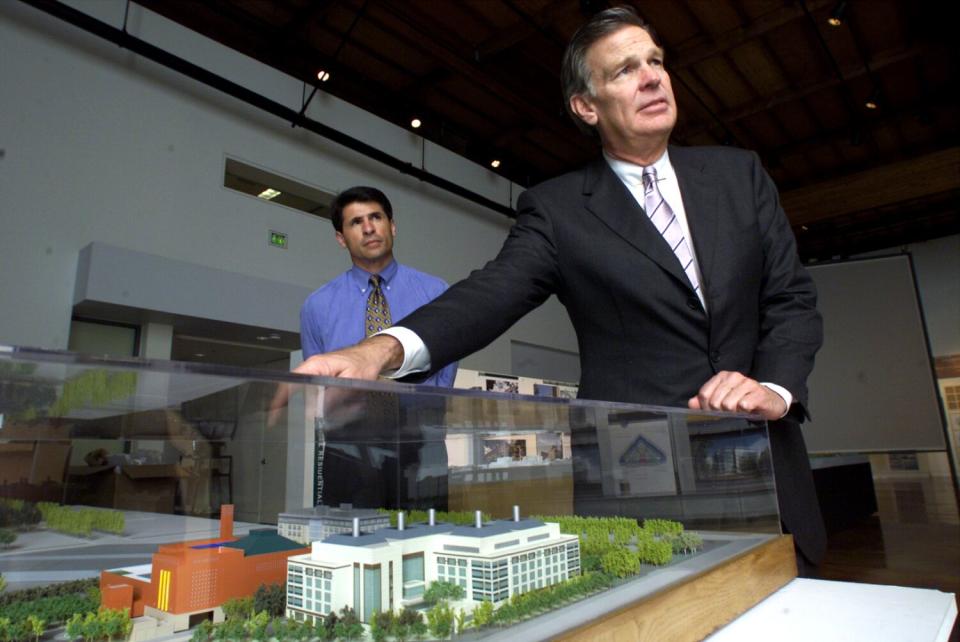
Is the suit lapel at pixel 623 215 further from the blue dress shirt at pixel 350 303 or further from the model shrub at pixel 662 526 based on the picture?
the blue dress shirt at pixel 350 303

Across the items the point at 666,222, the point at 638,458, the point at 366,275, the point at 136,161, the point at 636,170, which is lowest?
the point at 638,458

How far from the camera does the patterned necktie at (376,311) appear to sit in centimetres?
185

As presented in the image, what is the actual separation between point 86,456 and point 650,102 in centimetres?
92

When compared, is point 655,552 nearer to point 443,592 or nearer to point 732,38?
point 443,592

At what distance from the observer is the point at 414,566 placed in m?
0.50

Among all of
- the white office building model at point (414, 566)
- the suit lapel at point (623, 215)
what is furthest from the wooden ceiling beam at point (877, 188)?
the white office building model at point (414, 566)

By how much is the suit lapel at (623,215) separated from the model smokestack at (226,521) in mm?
712

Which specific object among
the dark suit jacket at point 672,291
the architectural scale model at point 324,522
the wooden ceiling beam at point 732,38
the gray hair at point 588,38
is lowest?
the architectural scale model at point 324,522

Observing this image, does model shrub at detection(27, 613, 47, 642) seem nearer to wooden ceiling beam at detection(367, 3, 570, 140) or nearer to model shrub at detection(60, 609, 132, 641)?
model shrub at detection(60, 609, 132, 641)

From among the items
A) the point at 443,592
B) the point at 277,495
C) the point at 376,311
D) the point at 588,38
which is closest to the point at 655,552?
the point at 443,592

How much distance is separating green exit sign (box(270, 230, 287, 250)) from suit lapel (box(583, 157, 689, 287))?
470cm

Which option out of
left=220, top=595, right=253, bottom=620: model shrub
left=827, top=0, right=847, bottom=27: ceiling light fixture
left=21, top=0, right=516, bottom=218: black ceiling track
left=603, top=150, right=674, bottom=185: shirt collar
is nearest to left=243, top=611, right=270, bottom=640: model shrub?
left=220, top=595, right=253, bottom=620: model shrub

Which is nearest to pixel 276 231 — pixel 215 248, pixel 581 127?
pixel 215 248

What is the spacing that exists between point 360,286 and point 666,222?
117 cm
